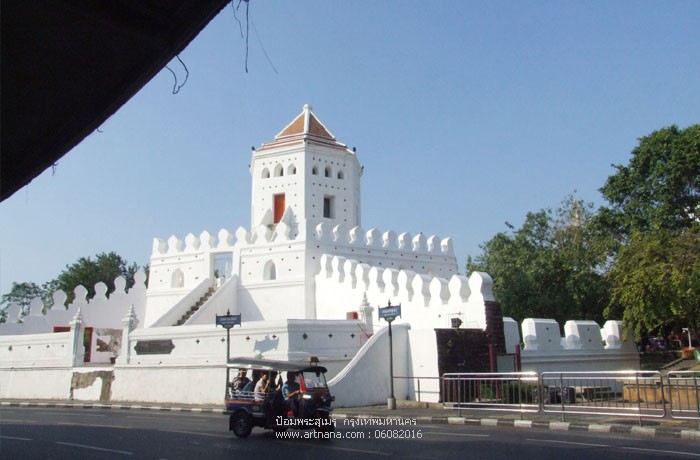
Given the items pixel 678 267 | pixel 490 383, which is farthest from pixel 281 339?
pixel 678 267

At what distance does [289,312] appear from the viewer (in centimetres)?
2403

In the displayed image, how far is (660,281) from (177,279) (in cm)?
1908

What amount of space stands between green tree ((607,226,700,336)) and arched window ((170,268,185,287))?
17538 mm

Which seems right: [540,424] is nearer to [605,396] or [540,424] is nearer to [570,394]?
[570,394]

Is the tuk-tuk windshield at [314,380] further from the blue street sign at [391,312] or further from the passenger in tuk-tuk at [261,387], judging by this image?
the blue street sign at [391,312]

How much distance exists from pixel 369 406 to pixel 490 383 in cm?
342

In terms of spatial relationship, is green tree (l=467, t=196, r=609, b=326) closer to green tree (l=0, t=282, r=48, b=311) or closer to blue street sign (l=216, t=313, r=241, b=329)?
blue street sign (l=216, t=313, r=241, b=329)

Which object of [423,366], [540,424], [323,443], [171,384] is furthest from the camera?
[171,384]

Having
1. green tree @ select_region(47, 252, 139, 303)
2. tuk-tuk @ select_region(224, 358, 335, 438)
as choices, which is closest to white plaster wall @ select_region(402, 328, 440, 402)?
tuk-tuk @ select_region(224, 358, 335, 438)

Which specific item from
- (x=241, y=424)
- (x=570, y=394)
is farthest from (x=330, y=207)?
(x=241, y=424)

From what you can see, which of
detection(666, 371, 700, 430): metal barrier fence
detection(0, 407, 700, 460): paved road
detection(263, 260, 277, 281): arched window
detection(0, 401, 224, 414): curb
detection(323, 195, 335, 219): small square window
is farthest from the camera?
detection(323, 195, 335, 219): small square window

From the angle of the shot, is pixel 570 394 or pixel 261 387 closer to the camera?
pixel 261 387

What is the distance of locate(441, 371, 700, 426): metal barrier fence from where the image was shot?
11742 millimetres

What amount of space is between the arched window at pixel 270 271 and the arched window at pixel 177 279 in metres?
4.43
